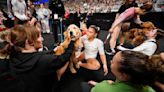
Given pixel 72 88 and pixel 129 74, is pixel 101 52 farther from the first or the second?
pixel 129 74

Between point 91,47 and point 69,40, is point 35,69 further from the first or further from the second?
point 91,47

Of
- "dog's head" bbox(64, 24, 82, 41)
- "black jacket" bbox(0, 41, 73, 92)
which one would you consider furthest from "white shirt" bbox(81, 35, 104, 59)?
"black jacket" bbox(0, 41, 73, 92)

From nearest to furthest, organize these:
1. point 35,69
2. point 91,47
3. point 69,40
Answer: point 35,69 < point 69,40 < point 91,47

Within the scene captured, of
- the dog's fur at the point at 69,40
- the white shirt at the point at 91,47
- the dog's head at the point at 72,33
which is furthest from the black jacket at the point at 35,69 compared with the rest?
the white shirt at the point at 91,47

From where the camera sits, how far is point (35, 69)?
189 cm

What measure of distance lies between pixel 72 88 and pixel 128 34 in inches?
88.8

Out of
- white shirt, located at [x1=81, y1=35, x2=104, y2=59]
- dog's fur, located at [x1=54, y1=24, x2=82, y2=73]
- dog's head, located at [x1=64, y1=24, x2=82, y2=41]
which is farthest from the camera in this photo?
white shirt, located at [x1=81, y1=35, x2=104, y2=59]

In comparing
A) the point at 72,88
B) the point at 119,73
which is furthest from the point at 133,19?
the point at 119,73

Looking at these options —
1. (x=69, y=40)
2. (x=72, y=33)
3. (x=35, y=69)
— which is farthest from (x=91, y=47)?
(x=35, y=69)

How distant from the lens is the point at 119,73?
1577 mm

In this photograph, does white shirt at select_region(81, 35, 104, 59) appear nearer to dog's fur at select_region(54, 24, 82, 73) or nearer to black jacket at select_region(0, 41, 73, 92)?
dog's fur at select_region(54, 24, 82, 73)

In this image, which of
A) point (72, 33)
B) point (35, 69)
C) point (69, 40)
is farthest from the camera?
point (72, 33)

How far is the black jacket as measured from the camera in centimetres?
188

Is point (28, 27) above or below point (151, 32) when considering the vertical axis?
above
